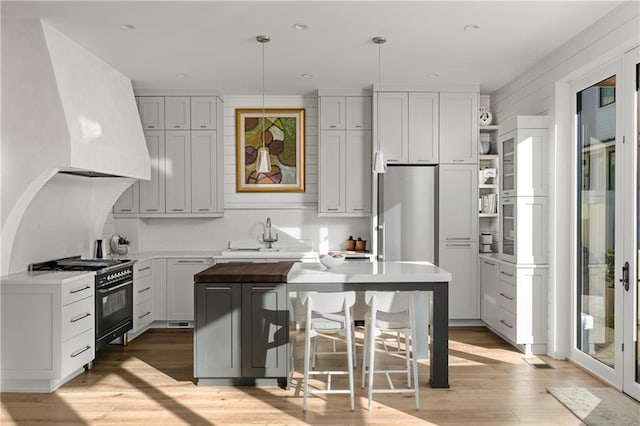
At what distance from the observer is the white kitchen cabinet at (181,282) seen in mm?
5973

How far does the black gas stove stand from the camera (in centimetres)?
456

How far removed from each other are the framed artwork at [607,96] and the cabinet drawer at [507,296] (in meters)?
1.93

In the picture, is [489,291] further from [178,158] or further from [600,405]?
[178,158]

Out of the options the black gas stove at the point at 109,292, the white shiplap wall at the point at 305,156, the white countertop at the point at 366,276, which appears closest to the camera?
the white countertop at the point at 366,276

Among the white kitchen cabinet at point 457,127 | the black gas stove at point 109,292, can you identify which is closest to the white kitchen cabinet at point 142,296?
the black gas stove at point 109,292

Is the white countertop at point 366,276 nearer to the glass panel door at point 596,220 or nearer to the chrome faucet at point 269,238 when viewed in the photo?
the glass panel door at point 596,220

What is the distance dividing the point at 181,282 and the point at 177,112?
2.11 m

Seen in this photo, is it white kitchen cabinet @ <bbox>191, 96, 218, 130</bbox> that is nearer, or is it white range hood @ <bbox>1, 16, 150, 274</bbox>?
white range hood @ <bbox>1, 16, 150, 274</bbox>

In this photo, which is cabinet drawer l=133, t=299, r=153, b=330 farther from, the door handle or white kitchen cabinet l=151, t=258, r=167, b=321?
the door handle

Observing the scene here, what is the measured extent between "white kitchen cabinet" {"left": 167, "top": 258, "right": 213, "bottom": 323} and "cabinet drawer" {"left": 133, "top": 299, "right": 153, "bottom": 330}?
0.22m

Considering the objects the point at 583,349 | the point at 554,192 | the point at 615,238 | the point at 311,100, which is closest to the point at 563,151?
the point at 554,192

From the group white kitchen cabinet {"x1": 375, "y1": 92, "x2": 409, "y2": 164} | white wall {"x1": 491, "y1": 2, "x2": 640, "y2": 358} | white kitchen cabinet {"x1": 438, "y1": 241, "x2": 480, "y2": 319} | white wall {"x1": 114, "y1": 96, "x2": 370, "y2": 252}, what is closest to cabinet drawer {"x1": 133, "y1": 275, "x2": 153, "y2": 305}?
white wall {"x1": 114, "y1": 96, "x2": 370, "y2": 252}

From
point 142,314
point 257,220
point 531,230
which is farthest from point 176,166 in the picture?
point 531,230

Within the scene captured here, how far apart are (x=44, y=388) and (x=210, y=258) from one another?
2366mm
